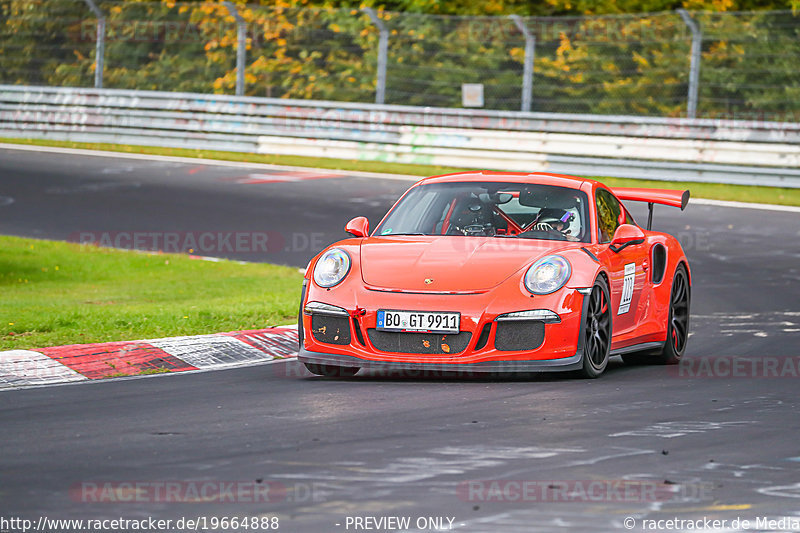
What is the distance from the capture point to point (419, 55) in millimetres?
24188

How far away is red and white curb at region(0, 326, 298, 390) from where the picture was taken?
834 cm

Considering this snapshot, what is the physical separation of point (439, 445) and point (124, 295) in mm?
7249

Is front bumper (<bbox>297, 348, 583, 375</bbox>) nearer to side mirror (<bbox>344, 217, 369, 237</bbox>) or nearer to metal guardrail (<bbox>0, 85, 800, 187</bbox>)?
side mirror (<bbox>344, 217, 369, 237</bbox>)

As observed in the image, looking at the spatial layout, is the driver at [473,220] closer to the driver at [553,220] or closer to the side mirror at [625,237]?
the driver at [553,220]

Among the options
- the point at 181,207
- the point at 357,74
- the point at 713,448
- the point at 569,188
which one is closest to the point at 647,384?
the point at 569,188

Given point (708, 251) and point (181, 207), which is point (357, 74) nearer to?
point (181, 207)

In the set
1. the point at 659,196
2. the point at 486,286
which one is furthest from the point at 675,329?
the point at 486,286

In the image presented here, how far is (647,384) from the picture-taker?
824cm

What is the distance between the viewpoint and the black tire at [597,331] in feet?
26.7

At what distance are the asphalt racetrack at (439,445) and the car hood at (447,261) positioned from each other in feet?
1.91

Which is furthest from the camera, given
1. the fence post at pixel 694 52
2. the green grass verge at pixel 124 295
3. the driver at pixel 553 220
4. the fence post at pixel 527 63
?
the fence post at pixel 527 63

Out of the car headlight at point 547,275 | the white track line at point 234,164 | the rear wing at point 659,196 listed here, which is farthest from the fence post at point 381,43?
the car headlight at point 547,275

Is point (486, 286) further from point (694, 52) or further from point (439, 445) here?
point (694, 52)

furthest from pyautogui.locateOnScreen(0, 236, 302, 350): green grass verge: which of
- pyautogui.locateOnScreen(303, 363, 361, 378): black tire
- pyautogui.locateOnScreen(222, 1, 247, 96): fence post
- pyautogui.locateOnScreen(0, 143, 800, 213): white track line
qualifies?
pyautogui.locateOnScreen(222, 1, 247, 96): fence post
